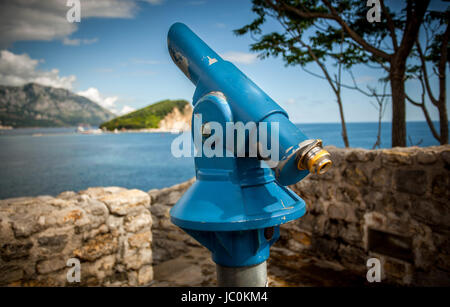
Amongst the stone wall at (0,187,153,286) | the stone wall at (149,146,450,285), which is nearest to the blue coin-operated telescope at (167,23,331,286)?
the stone wall at (0,187,153,286)

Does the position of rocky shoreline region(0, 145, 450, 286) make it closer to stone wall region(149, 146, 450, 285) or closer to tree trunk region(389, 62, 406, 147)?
stone wall region(149, 146, 450, 285)

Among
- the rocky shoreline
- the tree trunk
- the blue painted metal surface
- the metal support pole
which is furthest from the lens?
the tree trunk

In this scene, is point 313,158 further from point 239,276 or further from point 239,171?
point 239,276

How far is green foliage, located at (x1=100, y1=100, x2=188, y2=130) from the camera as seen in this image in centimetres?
7669

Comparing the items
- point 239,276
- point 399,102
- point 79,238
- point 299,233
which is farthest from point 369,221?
point 399,102

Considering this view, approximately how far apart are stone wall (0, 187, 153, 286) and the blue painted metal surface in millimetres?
1872

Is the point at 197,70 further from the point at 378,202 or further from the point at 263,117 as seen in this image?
the point at 378,202

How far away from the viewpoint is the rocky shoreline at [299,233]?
7.86 ft

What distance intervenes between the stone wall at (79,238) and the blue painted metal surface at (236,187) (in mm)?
1872

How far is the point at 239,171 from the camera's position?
105cm

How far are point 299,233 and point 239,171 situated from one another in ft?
9.10

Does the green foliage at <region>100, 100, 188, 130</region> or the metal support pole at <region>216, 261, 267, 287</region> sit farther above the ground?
the green foliage at <region>100, 100, 188, 130</region>

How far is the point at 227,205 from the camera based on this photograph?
3.21 ft

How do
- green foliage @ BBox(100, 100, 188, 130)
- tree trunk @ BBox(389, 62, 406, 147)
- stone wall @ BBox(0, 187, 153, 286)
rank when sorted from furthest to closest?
green foliage @ BBox(100, 100, 188, 130) < tree trunk @ BBox(389, 62, 406, 147) < stone wall @ BBox(0, 187, 153, 286)
